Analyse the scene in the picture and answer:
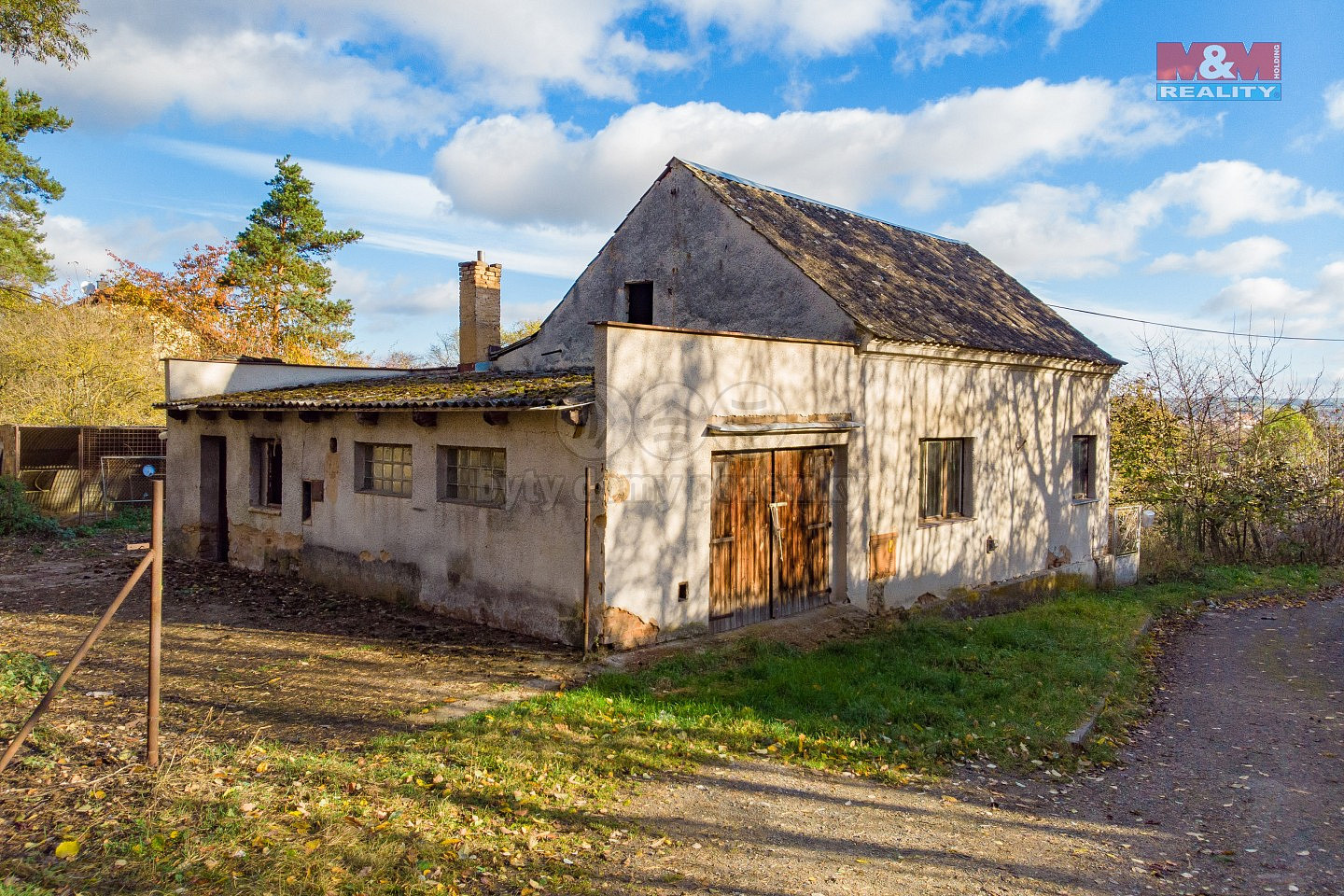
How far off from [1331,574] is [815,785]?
56.5ft

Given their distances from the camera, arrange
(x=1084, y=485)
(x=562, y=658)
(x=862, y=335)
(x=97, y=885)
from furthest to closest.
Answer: (x=1084, y=485), (x=862, y=335), (x=562, y=658), (x=97, y=885)

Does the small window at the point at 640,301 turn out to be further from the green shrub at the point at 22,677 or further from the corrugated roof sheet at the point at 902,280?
the green shrub at the point at 22,677

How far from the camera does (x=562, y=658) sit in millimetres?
8484

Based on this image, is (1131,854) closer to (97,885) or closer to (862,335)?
(97,885)

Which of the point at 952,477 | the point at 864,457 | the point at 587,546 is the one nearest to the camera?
the point at 587,546

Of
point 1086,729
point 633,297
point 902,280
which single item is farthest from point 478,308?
point 1086,729

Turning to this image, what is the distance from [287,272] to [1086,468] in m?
28.6

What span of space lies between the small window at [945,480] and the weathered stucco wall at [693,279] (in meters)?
2.82

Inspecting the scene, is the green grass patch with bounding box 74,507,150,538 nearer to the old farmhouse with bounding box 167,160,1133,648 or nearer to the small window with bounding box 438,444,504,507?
the old farmhouse with bounding box 167,160,1133,648

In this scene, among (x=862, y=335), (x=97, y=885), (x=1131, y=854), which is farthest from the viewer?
(x=862, y=335)

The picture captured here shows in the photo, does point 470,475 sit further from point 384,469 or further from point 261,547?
point 261,547

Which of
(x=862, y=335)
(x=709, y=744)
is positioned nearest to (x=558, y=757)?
(x=709, y=744)

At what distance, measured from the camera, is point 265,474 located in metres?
13.6

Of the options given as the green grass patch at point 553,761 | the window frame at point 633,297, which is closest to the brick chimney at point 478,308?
the window frame at point 633,297
